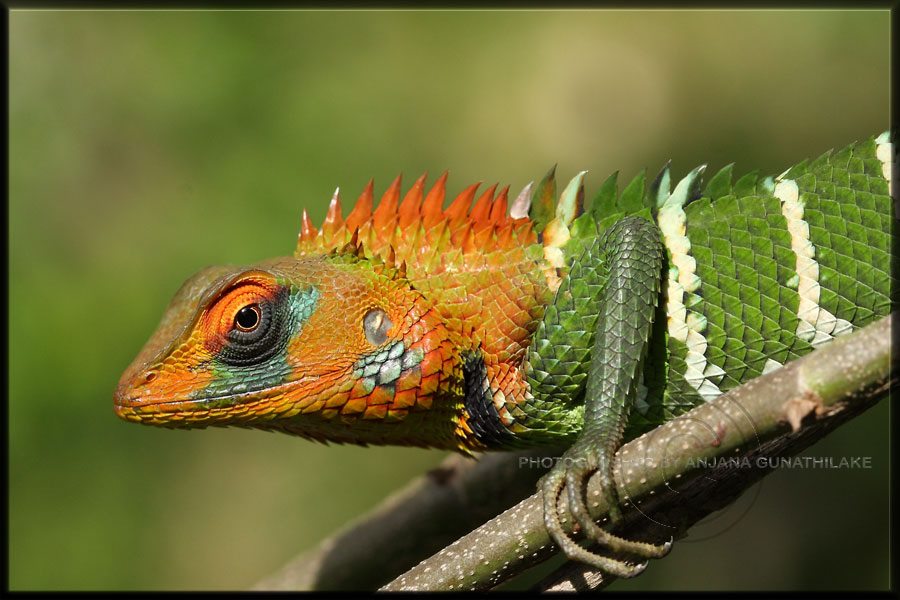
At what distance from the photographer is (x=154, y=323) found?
4637 millimetres

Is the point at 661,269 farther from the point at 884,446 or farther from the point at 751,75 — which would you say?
the point at 751,75

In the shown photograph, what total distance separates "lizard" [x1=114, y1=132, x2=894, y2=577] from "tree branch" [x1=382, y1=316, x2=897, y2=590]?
436 millimetres

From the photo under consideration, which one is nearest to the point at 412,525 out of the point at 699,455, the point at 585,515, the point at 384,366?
the point at 384,366

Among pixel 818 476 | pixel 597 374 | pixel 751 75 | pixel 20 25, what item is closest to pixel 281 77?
pixel 20 25

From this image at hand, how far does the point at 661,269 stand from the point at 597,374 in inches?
16.9

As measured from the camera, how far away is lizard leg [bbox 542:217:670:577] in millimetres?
2168

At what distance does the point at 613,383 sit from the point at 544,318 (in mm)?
403

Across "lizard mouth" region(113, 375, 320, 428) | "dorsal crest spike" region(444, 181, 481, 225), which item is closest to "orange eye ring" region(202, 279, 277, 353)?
"lizard mouth" region(113, 375, 320, 428)

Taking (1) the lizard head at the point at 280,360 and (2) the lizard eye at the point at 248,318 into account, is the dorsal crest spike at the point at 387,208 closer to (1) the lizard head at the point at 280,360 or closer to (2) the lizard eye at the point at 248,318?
(1) the lizard head at the point at 280,360

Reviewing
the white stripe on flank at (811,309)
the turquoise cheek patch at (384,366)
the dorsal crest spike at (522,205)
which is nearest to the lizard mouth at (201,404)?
the turquoise cheek patch at (384,366)

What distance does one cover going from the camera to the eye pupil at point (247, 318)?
269 cm

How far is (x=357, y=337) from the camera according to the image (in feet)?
9.00

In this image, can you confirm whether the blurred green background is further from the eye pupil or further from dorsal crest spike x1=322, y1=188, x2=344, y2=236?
the eye pupil

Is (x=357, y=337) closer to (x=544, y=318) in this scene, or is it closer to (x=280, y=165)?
(x=544, y=318)
